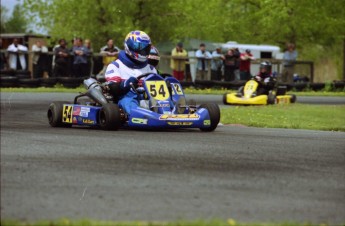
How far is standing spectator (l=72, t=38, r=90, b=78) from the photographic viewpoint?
92.5 feet

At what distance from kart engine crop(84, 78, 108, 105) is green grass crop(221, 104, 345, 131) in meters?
2.68

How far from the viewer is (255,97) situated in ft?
74.1

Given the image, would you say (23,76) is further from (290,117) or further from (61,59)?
(290,117)

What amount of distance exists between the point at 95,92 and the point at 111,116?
0.98 metres

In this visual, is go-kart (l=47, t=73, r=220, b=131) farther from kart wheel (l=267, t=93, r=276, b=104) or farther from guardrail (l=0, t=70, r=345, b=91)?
guardrail (l=0, t=70, r=345, b=91)

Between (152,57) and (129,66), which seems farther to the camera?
(152,57)

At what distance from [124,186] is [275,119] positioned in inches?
367

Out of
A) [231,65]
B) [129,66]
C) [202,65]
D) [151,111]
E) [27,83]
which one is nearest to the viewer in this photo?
[151,111]

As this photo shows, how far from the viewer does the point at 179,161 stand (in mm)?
9227

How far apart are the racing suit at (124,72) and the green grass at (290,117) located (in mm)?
2404

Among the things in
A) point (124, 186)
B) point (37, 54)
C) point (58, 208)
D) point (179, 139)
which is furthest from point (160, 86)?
point (37, 54)

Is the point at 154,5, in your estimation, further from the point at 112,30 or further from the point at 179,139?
the point at 179,139

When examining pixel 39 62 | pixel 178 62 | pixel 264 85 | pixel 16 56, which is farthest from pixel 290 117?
pixel 16 56

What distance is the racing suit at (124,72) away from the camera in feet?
44.8
